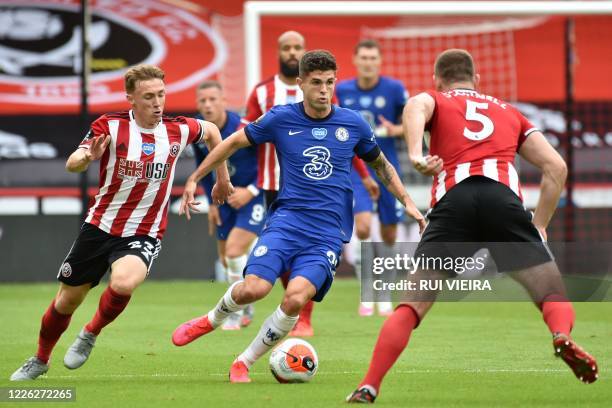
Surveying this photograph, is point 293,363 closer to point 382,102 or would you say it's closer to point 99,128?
point 99,128

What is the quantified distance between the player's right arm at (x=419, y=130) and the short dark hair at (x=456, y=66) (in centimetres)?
24

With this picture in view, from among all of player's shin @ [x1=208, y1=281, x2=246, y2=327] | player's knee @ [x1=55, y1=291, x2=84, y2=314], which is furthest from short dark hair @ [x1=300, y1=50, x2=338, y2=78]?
player's knee @ [x1=55, y1=291, x2=84, y2=314]

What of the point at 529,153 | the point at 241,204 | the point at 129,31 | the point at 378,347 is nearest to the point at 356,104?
the point at 241,204

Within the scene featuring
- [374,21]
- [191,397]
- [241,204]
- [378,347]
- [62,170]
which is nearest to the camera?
[378,347]

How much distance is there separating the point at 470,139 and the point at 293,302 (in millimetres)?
1519

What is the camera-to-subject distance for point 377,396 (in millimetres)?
6707

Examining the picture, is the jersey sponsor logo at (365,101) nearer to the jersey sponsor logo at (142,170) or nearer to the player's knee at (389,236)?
the player's knee at (389,236)

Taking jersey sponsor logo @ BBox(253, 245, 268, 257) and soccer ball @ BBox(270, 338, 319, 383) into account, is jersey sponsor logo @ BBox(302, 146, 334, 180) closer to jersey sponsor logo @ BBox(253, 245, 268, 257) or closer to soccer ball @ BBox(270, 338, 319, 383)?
jersey sponsor logo @ BBox(253, 245, 268, 257)

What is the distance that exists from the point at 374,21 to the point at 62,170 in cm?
561

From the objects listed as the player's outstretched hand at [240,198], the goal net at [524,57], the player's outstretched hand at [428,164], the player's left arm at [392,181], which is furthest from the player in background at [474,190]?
the goal net at [524,57]

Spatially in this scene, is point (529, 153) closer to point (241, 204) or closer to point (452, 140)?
point (452, 140)

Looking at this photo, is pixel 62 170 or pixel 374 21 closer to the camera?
pixel 62 170

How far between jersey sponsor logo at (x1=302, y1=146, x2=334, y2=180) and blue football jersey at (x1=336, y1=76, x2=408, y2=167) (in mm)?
4656

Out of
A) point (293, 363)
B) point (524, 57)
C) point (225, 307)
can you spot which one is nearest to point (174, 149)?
point (225, 307)
